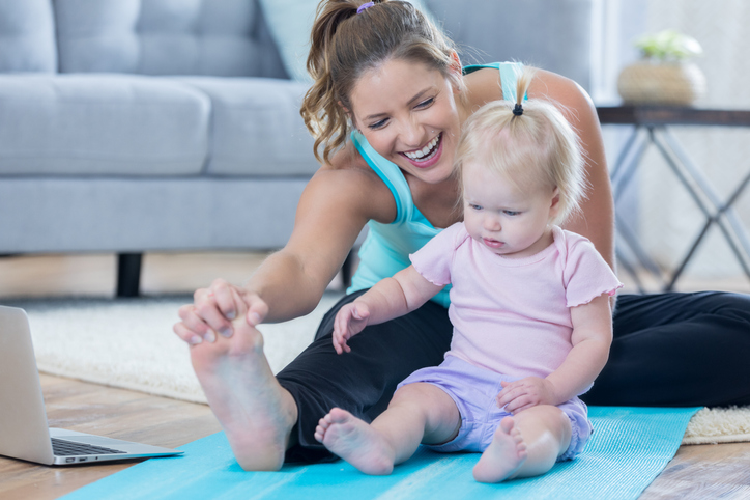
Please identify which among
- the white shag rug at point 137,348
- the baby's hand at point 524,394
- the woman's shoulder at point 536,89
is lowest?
the white shag rug at point 137,348

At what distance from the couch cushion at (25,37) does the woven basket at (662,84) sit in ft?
5.64

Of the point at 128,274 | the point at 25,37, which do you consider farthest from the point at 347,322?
the point at 25,37

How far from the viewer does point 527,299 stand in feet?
3.10

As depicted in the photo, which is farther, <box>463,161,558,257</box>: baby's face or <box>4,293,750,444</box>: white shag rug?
<box>4,293,750,444</box>: white shag rug

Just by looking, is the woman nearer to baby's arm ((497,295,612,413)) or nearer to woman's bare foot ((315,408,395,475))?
woman's bare foot ((315,408,395,475))

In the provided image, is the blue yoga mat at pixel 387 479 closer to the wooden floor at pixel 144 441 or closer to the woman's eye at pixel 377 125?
the wooden floor at pixel 144 441

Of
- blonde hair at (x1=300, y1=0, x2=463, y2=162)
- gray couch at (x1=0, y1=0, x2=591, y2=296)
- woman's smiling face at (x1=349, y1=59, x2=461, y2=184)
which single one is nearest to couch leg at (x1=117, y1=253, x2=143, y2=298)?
gray couch at (x1=0, y1=0, x2=591, y2=296)

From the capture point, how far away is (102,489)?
791 mm

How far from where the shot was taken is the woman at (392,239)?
87 centimetres

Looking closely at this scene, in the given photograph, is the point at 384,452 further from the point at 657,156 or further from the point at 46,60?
the point at 657,156

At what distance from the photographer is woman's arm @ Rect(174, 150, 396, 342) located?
0.75m

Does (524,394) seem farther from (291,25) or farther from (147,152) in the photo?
(291,25)

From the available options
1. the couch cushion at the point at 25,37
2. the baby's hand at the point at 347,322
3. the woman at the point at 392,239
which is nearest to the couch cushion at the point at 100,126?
the couch cushion at the point at 25,37

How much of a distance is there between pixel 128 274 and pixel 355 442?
5.20ft
